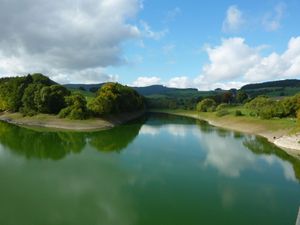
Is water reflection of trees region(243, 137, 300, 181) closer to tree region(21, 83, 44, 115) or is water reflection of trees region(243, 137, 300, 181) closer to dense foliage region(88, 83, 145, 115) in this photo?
dense foliage region(88, 83, 145, 115)

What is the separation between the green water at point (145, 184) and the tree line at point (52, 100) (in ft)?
73.8

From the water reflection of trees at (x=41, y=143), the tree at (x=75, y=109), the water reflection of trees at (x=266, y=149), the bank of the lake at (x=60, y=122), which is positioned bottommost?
the water reflection of trees at (x=266, y=149)

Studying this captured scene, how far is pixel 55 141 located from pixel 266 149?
31478mm

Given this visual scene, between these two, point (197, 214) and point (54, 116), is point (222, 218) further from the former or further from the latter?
point (54, 116)

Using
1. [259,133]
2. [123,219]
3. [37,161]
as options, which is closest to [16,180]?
[37,161]

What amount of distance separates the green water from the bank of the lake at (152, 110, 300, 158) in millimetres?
2068

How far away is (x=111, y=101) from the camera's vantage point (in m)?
82.6

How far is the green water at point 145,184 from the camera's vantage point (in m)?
21.7

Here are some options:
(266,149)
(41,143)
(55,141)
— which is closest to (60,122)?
(55,141)

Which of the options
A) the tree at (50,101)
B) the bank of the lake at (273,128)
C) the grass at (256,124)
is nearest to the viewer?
the bank of the lake at (273,128)

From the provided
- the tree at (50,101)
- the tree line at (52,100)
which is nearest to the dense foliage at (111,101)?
the tree line at (52,100)

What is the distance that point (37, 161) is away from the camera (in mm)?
38188

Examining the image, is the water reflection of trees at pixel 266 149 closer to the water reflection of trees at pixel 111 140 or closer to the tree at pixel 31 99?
the water reflection of trees at pixel 111 140

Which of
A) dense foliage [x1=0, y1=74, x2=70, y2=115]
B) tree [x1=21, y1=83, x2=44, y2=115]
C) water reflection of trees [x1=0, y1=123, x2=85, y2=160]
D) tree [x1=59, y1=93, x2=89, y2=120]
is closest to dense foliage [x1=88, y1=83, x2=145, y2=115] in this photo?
tree [x1=59, y1=93, x2=89, y2=120]
